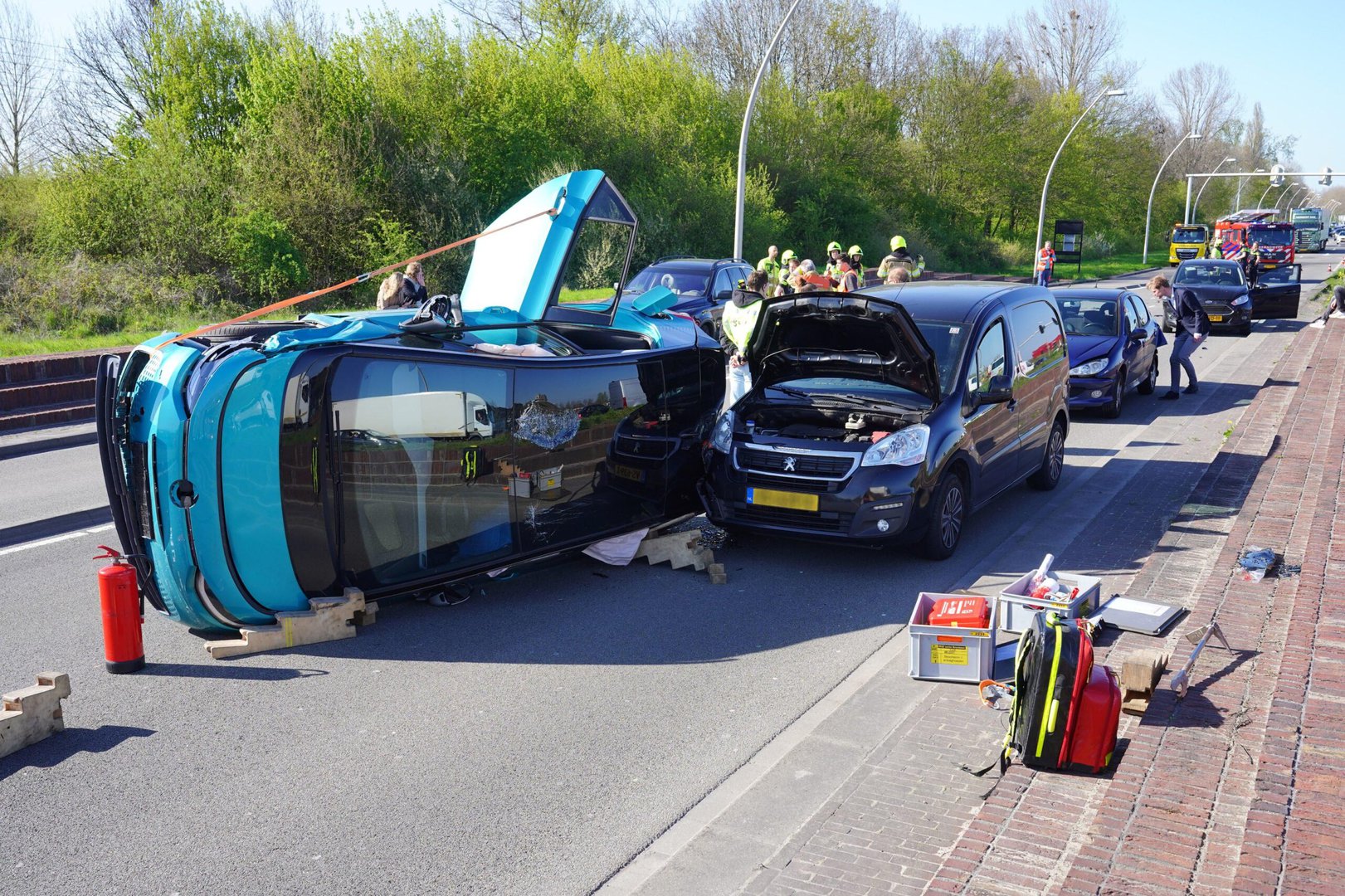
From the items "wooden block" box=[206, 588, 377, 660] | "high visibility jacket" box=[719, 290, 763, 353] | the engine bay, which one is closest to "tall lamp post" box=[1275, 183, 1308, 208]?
"high visibility jacket" box=[719, 290, 763, 353]

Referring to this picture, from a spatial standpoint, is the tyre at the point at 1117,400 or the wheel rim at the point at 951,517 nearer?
the wheel rim at the point at 951,517

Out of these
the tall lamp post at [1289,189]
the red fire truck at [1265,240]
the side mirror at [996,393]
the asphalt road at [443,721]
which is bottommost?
the asphalt road at [443,721]

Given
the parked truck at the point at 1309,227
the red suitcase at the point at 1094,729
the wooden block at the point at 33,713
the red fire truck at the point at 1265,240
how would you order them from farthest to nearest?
1. the parked truck at the point at 1309,227
2. the red fire truck at the point at 1265,240
3. the wooden block at the point at 33,713
4. the red suitcase at the point at 1094,729

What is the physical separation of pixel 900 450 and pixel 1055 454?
3596 millimetres

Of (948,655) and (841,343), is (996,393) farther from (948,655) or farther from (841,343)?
(948,655)

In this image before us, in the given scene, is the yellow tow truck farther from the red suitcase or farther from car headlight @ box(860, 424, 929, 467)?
the red suitcase

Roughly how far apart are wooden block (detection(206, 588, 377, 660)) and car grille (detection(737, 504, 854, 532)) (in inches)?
114

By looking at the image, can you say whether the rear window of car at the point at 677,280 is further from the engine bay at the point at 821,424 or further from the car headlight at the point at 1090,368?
the engine bay at the point at 821,424

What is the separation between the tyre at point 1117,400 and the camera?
14945 millimetres

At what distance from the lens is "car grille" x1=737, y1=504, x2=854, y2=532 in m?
7.82

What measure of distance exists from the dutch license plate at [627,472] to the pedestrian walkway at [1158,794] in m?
2.91

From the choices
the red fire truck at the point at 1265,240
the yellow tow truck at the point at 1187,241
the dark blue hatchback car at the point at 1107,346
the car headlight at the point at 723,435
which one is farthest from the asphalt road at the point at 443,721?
the yellow tow truck at the point at 1187,241

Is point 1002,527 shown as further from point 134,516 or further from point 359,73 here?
point 359,73

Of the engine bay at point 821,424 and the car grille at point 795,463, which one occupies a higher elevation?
the engine bay at point 821,424
